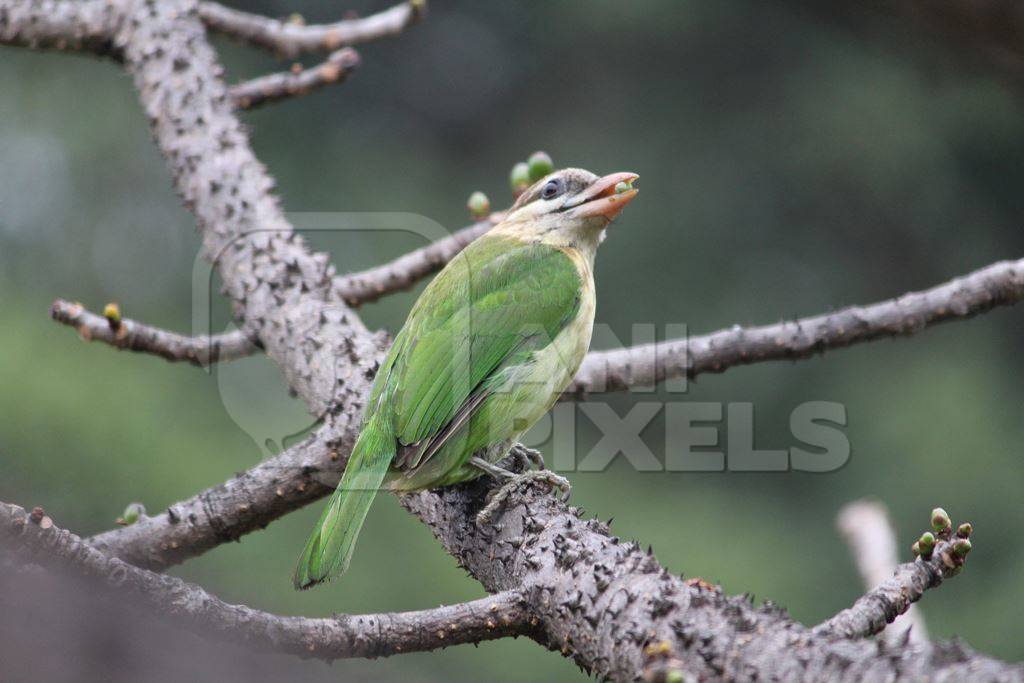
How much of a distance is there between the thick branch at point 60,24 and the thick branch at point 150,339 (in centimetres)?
121

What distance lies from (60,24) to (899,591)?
12.6ft

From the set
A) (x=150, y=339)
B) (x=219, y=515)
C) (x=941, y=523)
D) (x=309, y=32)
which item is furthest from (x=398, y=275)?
(x=941, y=523)

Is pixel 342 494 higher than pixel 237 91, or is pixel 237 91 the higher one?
pixel 237 91

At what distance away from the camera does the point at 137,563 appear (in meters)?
3.14

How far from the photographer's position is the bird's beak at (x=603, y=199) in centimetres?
406

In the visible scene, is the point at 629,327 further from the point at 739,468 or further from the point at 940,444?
the point at 940,444

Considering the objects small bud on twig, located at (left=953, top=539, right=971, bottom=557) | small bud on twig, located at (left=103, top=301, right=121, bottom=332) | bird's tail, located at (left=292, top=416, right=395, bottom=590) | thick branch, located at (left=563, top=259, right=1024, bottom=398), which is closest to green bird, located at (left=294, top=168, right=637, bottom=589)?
bird's tail, located at (left=292, top=416, right=395, bottom=590)

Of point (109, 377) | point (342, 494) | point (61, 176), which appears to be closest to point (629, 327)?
point (109, 377)

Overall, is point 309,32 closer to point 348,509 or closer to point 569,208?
point 569,208

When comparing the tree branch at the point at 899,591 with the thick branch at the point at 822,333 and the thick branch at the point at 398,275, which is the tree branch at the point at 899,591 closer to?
the thick branch at the point at 822,333

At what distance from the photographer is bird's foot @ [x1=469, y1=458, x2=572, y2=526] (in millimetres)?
2834

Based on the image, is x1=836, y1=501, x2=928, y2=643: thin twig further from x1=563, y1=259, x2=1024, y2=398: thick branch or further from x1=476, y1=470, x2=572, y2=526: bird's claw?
x1=476, y1=470, x2=572, y2=526: bird's claw

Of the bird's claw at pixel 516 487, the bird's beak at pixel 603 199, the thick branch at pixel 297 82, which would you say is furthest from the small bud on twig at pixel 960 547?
the thick branch at pixel 297 82

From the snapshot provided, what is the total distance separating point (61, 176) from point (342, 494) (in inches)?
376
